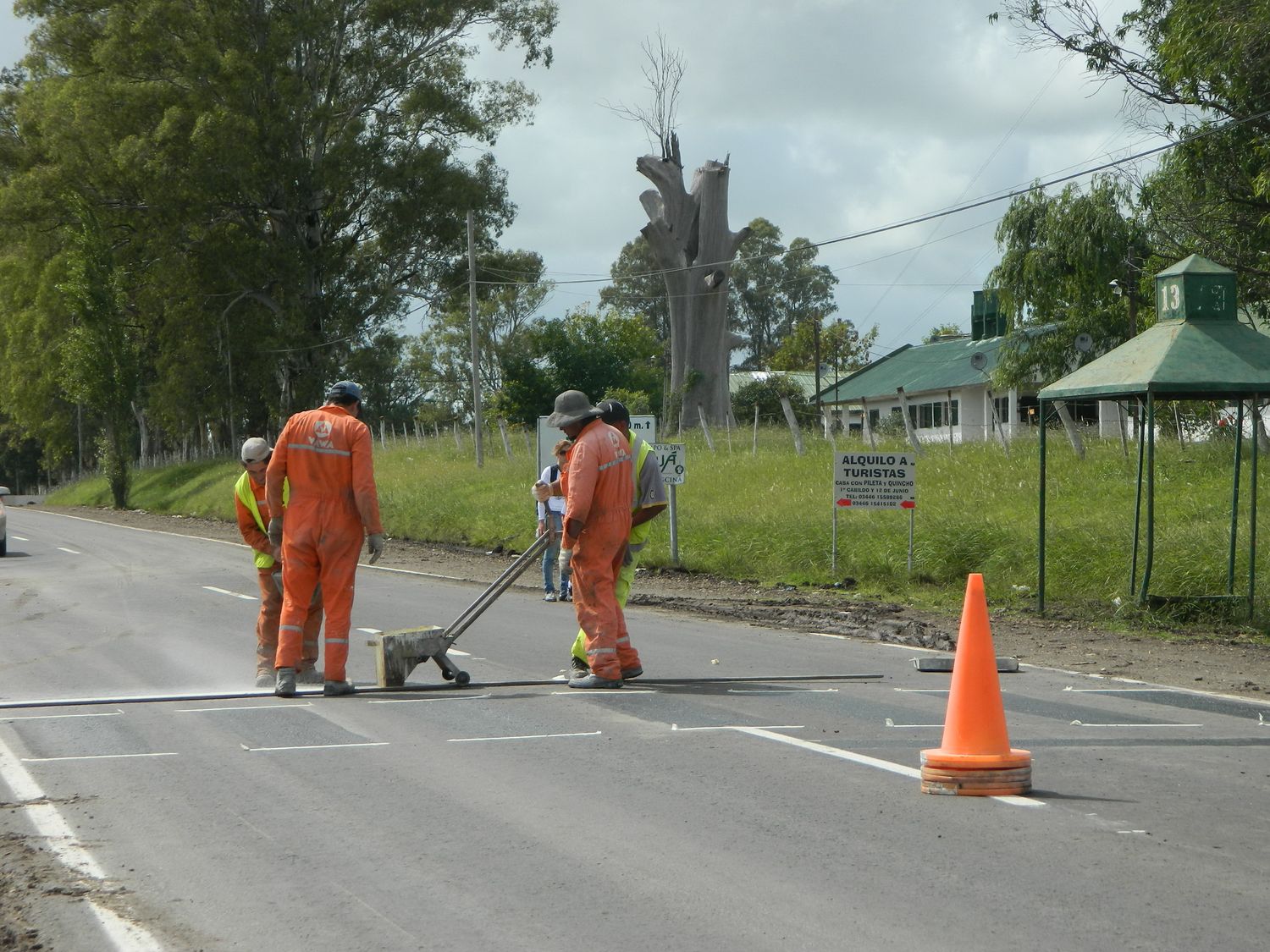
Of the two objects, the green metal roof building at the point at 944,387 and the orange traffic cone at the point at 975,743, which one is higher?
the green metal roof building at the point at 944,387

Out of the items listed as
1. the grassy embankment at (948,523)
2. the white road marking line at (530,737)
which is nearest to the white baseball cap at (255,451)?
the white road marking line at (530,737)

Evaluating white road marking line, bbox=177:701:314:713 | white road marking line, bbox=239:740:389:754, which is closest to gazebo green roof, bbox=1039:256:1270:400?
white road marking line, bbox=177:701:314:713

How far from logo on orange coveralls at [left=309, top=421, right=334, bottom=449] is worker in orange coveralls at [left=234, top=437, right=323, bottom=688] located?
54 cm

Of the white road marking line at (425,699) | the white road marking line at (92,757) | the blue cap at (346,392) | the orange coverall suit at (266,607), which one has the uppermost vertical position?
the blue cap at (346,392)

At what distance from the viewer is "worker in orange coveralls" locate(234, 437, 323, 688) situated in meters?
10.3

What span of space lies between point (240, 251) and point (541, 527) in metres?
33.0

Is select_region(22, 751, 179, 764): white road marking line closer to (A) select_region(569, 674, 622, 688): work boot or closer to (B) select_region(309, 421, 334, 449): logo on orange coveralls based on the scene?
(B) select_region(309, 421, 334, 449): logo on orange coveralls

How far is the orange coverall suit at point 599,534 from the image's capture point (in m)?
9.80

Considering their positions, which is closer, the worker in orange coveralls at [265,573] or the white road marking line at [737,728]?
the white road marking line at [737,728]

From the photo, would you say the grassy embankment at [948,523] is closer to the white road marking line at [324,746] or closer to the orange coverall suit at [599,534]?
the orange coverall suit at [599,534]

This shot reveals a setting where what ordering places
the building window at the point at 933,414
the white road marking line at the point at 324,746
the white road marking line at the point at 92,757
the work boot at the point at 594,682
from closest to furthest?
the white road marking line at the point at 92,757
the white road marking line at the point at 324,746
the work boot at the point at 594,682
the building window at the point at 933,414

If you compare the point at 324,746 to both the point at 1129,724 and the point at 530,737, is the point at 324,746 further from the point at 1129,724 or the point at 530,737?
the point at 1129,724

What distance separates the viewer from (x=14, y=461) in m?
110

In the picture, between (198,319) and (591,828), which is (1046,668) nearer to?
(591,828)
